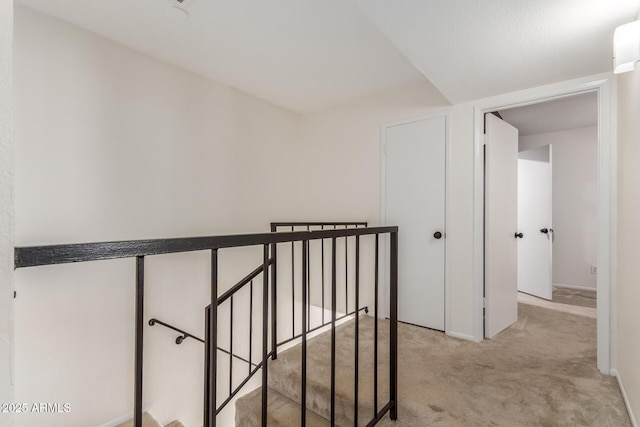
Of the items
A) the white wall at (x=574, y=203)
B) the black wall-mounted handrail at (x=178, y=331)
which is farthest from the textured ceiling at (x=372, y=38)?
the white wall at (x=574, y=203)

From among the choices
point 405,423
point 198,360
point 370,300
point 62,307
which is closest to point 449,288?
point 370,300

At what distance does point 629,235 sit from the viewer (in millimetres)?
1619

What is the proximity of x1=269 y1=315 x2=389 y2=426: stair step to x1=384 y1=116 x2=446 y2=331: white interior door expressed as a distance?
479 mm

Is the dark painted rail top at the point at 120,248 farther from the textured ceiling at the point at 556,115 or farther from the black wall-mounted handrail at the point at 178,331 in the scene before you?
the textured ceiling at the point at 556,115

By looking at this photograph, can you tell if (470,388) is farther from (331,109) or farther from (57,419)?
(331,109)

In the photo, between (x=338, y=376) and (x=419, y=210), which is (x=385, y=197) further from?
(x=338, y=376)

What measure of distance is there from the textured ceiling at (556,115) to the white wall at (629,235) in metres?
1.37

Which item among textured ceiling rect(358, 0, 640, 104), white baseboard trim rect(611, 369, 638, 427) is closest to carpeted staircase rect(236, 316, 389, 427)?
white baseboard trim rect(611, 369, 638, 427)

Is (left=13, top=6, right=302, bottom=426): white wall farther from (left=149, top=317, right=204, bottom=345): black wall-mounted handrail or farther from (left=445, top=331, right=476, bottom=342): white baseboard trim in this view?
(left=445, top=331, right=476, bottom=342): white baseboard trim

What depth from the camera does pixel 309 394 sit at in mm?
1867

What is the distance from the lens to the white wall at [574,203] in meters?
Answer: 4.10

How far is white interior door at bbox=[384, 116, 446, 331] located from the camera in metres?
2.71

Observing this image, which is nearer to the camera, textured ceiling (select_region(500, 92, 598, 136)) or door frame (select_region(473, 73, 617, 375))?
door frame (select_region(473, 73, 617, 375))

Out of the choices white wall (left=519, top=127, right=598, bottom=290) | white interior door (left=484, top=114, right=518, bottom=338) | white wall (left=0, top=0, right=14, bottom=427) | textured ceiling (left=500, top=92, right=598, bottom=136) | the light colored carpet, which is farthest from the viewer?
white wall (left=519, top=127, right=598, bottom=290)
